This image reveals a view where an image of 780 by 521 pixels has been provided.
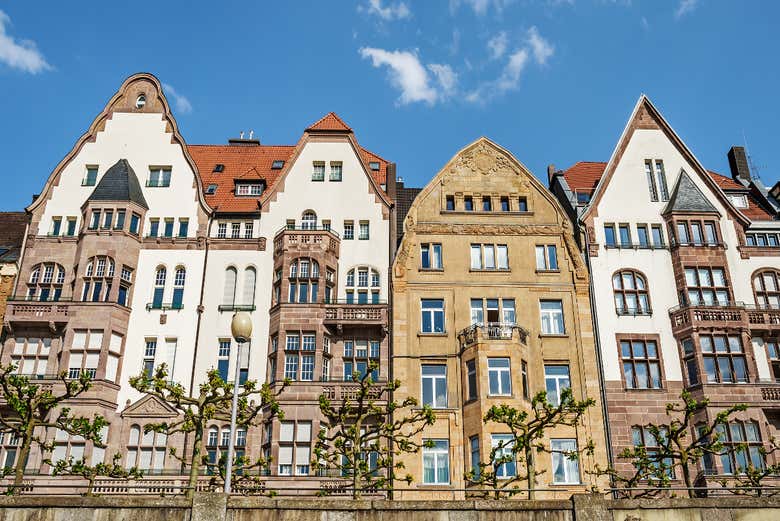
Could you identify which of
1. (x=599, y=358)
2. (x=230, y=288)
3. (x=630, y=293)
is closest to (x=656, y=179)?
(x=630, y=293)

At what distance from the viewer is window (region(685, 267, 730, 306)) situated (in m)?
42.3

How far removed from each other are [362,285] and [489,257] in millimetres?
7194

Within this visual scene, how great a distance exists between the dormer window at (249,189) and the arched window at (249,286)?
5876mm

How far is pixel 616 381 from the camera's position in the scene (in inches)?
1588

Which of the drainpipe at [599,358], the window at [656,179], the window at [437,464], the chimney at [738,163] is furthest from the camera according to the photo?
the chimney at [738,163]

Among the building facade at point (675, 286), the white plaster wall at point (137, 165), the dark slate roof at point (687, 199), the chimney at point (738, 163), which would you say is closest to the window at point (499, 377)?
the building facade at point (675, 286)

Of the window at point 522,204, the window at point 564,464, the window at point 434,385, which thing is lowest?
the window at point 564,464

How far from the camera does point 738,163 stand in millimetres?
54781

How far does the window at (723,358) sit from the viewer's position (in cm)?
3981

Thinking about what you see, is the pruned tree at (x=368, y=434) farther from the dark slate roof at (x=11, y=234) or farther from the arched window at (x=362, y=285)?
the dark slate roof at (x=11, y=234)

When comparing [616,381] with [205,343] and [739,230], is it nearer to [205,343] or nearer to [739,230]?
[739,230]

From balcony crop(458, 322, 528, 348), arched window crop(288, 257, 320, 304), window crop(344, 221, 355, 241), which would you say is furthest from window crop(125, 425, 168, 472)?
balcony crop(458, 322, 528, 348)

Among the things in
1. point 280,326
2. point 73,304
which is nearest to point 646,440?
point 280,326

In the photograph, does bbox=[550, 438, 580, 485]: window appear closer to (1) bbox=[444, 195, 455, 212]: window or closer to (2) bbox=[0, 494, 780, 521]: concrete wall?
(2) bbox=[0, 494, 780, 521]: concrete wall
